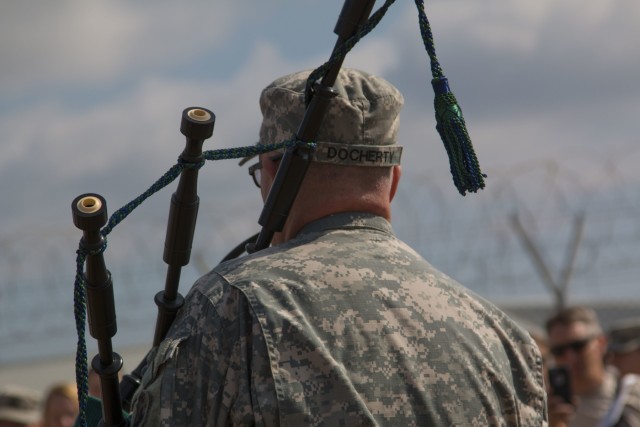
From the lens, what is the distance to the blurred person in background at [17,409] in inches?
283

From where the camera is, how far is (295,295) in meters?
2.65

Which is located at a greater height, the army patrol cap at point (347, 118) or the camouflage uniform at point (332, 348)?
the army patrol cap at point (347, 118)

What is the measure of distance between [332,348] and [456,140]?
2.17 ft

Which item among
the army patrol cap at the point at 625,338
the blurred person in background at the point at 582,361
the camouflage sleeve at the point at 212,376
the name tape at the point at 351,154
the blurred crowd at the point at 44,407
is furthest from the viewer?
the army patrol cap at the point at 625,338

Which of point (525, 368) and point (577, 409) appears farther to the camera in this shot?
point (577, 409)

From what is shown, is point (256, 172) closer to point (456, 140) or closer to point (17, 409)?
point (456, 140)

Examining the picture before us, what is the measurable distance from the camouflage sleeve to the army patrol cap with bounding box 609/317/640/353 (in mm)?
A: 5442

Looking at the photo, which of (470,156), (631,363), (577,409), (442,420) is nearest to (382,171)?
(470,156)

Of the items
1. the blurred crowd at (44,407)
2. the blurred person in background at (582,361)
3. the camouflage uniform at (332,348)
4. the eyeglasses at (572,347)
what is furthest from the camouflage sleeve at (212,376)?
the eyeglasses at (572,347)

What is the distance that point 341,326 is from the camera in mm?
2639

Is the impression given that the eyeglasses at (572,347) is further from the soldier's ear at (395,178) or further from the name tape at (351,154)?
the name tape at (351,154)

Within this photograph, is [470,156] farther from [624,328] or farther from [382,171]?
[624,328]

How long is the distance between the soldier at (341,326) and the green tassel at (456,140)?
139 mm

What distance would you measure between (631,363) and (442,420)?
5113 millimetres
